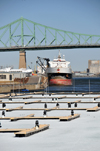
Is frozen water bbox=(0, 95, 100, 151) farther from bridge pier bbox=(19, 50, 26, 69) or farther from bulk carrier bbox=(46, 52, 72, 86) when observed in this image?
bridge pier bbox=(19, 50, 26, 69)

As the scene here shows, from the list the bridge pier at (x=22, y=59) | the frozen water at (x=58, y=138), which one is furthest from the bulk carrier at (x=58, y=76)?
the frozen water at (x=58, y=138)

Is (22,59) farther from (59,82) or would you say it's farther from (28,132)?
(28,132)

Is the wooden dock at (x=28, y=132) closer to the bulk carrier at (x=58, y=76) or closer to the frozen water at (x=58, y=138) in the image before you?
the frozen water at (x=58, y=138)

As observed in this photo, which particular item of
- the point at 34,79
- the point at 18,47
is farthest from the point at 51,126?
the point at 18,47

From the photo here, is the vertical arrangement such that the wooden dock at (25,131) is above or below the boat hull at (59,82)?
below

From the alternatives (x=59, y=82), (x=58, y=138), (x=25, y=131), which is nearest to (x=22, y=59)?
(x=59, y=82)

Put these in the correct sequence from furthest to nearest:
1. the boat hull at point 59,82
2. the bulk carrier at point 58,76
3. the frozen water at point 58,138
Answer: the bulk carrier at point 58,76
the boat hull at point 59,82
the frozen water at point 58,138

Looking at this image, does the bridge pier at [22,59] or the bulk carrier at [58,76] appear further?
the bridge pier at [22,59]

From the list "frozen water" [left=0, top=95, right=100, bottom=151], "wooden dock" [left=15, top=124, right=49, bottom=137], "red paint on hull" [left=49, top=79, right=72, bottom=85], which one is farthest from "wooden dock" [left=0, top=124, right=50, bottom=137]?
"red paint on hull" [left=49, top=79, right=72, bottom=85]

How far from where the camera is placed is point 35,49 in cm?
16488

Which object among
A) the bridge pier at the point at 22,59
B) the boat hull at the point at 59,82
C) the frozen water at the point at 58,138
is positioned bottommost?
the frozen water at the point at 58,138

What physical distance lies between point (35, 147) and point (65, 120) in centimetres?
878

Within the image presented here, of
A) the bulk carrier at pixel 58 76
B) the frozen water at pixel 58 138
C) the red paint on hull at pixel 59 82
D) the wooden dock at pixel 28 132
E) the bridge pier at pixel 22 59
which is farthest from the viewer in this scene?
the bridge pier at pixel 22 59

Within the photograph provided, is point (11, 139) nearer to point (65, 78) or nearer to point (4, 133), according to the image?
point (4, 133)
